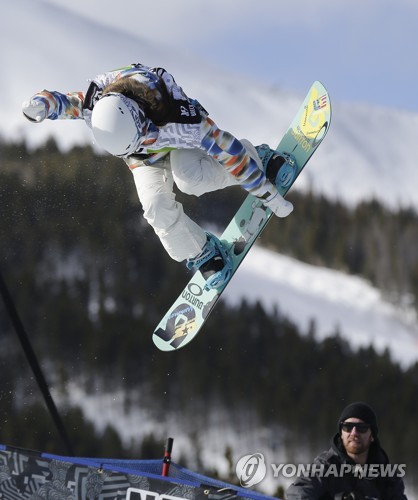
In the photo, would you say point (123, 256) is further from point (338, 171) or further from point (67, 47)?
point (67, 47)

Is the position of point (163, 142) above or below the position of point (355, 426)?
above

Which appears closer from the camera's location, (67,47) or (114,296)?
(114,296)

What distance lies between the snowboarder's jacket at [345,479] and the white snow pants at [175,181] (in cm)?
265

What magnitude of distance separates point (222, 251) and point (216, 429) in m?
28.8

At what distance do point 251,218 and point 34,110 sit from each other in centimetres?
192

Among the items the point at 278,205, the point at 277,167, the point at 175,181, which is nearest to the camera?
the point at 175,181

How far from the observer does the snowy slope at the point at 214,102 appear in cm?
5556

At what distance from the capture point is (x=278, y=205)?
6.36 meters

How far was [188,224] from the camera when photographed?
20.8 feet

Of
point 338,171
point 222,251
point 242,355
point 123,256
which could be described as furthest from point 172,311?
point 338,171

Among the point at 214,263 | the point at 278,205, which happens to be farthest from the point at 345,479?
the point at 214,263

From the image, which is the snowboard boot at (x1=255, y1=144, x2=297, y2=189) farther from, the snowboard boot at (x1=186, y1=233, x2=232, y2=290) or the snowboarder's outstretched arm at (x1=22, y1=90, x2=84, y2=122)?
the snowboarder's outstretched arm at (x1=22, y1=90, x2=84, y2=122)

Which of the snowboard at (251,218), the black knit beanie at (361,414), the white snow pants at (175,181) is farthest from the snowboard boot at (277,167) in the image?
the black knit beanie at (361,414)

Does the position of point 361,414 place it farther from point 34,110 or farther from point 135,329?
point 135,329
